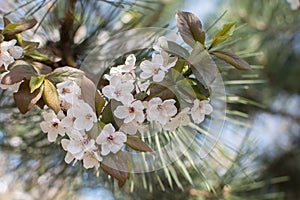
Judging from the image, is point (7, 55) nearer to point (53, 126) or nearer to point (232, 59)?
point (53, 126)

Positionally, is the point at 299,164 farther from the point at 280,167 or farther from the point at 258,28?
the point at 258,28

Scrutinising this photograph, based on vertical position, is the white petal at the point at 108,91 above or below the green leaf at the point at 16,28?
above

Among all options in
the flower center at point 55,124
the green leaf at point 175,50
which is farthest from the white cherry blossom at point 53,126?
the green leaf at point 175,50

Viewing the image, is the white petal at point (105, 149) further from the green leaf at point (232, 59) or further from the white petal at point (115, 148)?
the green leaf at point (232, 59)

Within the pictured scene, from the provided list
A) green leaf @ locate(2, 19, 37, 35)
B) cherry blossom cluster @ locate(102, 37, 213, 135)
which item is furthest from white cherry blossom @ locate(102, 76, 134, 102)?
green leaf @ locate(2, 19, 37, 35)

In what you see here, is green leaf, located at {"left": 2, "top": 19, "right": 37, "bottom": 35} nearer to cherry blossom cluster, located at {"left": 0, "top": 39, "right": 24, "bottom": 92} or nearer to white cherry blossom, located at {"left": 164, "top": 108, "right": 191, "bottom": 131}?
cherry blossom cluster, located at {"left": 0, "top": 39, "right": 24, "bottom": 92}

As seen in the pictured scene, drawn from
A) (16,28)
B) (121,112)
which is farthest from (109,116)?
(16,28)
